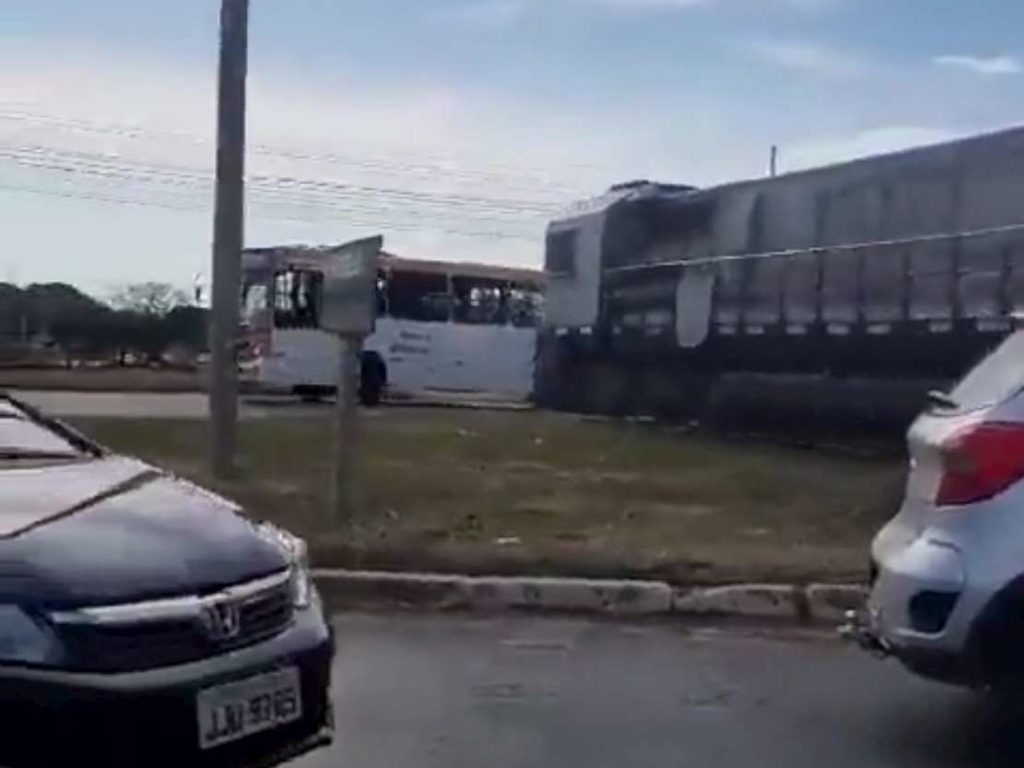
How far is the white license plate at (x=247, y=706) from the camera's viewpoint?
4.67 meters

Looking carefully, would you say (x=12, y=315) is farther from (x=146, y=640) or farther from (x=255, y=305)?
(x=146, y=640)

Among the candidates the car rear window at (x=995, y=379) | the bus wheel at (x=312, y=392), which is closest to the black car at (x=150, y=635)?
the car rear window at (x=995, y=379)

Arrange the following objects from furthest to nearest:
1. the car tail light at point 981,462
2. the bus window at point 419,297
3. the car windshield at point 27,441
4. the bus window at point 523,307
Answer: the bus window at point 523,307
the bus window at point 419,297
the car tail light at point 981,462
the car windshield at point 27,441

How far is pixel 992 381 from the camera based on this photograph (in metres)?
6.45

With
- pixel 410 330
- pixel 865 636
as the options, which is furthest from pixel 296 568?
pixel 410 330

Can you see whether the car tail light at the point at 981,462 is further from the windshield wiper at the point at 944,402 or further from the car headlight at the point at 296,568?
the car headlight at the point at 296,568

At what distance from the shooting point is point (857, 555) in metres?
10.8

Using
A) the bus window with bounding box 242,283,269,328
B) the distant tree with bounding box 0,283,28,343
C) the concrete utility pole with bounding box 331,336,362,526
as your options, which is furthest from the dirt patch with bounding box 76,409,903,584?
the distant tree with bounding box 0,283,28,343

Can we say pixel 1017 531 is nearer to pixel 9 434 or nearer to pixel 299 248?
pixel 9 434

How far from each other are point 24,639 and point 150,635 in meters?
0.31

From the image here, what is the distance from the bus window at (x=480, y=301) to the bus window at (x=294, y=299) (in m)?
4.06

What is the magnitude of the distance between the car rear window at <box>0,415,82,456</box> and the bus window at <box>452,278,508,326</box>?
31705 millimetres

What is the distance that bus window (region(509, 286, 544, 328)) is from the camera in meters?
38.8

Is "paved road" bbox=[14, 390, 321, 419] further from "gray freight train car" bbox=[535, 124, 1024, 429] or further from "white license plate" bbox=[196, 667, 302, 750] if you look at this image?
"white license plate" bbox=[196, 667, 302, 750]
